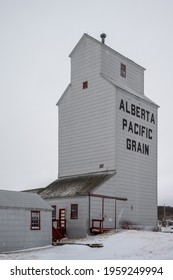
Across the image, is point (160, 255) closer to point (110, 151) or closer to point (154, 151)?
point (110, 151)

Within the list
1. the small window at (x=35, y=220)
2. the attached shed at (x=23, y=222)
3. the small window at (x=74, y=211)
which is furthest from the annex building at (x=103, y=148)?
the small window at (x=35, y=220)

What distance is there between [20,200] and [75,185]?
1044 cm

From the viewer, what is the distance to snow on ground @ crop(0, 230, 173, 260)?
2644 cm

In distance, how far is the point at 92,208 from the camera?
41125mm

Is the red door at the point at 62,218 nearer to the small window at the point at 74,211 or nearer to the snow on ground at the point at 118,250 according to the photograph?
the small window at the point at 74,211

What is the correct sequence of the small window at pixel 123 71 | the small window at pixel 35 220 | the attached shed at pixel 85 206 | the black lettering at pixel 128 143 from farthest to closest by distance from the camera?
1. the small window at pixel 123 71
2. the black lettering at pixel 128 143
3. the attached shed at pixel 85 206
4. the small window at pixel 35 220

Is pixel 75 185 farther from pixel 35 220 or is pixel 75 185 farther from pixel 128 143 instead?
pixel 35 220

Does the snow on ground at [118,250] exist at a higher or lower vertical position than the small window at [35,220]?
lower

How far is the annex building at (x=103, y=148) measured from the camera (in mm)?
42375

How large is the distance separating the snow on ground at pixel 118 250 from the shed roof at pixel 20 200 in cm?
374

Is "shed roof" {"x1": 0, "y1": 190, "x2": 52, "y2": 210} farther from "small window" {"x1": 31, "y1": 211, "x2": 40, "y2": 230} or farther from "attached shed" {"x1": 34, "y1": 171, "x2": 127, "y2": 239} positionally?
"attached shed" {"x1": 34, "y1": 171, "x2": 127, "y2": 239}

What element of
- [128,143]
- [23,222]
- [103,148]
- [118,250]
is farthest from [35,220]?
[128,143]

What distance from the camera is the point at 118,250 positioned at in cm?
2945
